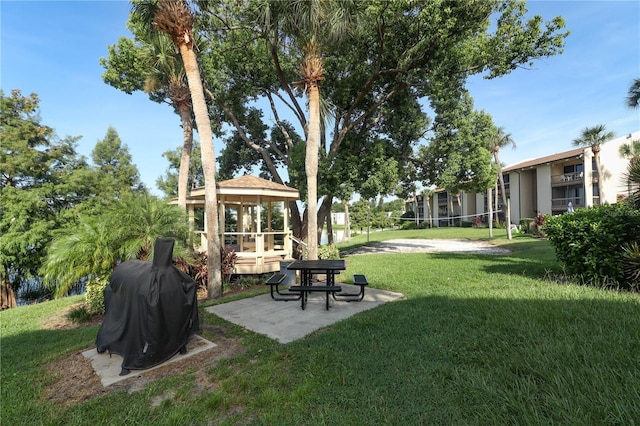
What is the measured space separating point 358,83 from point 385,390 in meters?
12.8

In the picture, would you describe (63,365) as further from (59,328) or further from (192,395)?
(59,328)

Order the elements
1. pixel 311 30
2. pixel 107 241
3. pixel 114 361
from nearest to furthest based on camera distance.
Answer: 1. pixel 114 361
2. pixel 107 241
3. pixel 311 30

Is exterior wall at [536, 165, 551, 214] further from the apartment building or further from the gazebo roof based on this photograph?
the gazebo roof

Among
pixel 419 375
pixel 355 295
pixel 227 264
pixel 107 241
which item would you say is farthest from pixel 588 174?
pixel 107 241

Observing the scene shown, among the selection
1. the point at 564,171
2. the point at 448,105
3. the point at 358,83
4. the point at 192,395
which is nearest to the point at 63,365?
the point at 192,395

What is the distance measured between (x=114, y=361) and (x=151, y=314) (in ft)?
3.80

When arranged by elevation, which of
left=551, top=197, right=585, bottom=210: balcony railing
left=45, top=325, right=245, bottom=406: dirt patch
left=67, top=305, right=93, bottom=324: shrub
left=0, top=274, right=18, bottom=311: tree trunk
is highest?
left=551, top=197, right=585, bottom=210: balcony railing

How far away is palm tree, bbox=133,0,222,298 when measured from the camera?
7.16 metres

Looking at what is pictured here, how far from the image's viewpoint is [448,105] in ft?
45.1

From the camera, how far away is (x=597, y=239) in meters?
5.76

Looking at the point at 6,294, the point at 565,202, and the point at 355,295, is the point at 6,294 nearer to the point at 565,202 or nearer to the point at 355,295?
the point at 355,295

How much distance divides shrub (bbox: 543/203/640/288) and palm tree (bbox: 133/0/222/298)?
335 inches

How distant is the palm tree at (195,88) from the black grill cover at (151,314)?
3.59 meters

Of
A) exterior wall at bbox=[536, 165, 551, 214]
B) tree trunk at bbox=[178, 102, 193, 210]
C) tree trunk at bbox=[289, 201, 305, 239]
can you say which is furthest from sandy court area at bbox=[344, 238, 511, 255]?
exterior wall at bbox=[536, 165, 551, 214]
